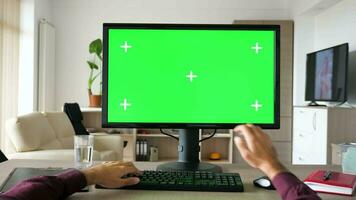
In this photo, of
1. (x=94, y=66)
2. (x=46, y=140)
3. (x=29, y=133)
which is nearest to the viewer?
(x=29, y=133)

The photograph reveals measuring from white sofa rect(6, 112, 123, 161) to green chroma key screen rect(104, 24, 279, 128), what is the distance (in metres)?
2.03

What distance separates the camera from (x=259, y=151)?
0.83 metres

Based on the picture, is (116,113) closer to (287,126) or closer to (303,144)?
(303,144)

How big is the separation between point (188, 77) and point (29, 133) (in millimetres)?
2396

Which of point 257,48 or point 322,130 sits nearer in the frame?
point 257,48

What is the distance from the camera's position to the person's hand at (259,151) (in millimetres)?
831

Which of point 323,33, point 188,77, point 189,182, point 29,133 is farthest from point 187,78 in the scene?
point 323,33

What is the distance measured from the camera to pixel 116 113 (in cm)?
137

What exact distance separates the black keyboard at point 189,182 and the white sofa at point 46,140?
2.21 meters

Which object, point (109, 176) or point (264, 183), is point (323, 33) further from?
point (109, 176)

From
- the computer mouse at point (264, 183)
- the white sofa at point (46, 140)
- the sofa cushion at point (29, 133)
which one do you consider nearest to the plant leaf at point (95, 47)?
the white sofa at point (46, 140)

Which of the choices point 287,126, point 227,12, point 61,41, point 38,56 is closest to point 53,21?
point 61,41

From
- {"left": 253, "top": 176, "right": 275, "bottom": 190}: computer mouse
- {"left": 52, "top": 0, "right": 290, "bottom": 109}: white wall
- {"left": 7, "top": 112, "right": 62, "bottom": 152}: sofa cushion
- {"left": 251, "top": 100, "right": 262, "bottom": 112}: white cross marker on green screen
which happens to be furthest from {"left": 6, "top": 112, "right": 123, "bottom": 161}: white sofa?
{"left": 253, "top": 176, "right": 275, "bottom": 190}: computer mouse

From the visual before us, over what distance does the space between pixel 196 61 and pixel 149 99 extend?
21 centimetres
